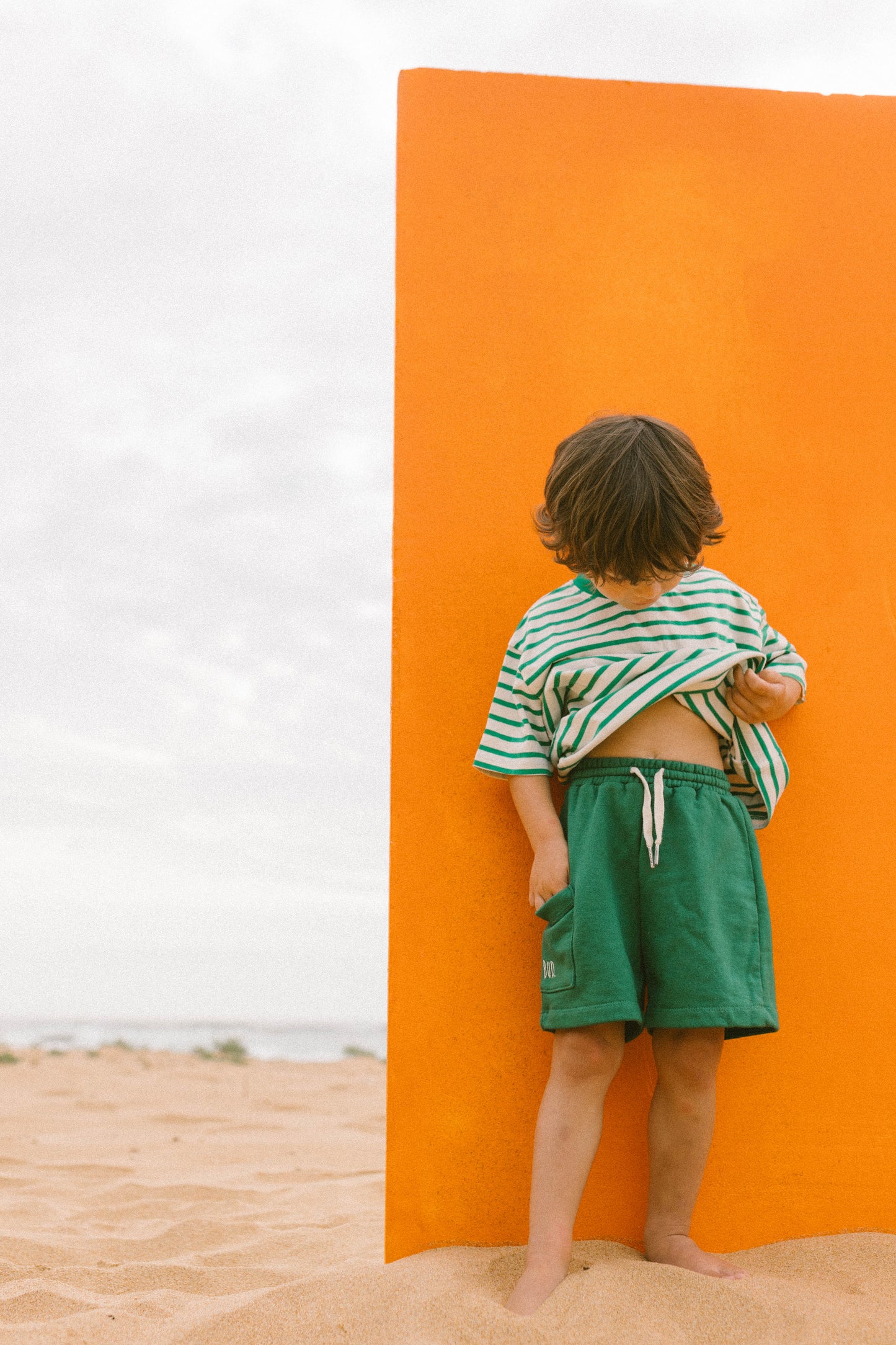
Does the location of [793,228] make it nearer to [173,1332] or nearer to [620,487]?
[620,487]

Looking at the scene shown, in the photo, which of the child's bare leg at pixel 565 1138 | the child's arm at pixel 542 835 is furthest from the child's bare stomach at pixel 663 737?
the child's bare leg at pixel 565 1138

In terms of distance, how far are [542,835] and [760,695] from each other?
480 millimetres

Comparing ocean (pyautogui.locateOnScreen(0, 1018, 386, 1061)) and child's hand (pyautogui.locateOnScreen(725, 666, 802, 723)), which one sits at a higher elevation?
child's hand (pyautogui.locateOnScreen(725, 666, 802, 723))

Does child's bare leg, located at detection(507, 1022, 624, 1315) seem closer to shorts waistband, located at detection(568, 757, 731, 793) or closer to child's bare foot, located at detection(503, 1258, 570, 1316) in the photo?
child's bare foot, located at detection(503, 1258, 570, 1316)

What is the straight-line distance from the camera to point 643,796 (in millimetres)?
1642

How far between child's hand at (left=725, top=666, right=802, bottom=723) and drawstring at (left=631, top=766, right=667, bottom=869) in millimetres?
250

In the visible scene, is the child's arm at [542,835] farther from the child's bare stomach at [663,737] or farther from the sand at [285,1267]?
the sand at [285,1267]

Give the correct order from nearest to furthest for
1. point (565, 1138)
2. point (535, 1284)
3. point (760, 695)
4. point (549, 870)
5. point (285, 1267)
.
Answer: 1. point (535, 1284)
2. point (565, 1138)
3. point (549, 870)
4. point (760, 695)
5. point (285, 1267)

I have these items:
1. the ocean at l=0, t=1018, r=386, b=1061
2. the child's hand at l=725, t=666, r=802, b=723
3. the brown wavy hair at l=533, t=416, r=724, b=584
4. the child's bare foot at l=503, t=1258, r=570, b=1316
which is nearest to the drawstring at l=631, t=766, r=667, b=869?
the child's hand at l=725, t=666, r=802, b=723

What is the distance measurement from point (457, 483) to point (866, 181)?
50.8 inches

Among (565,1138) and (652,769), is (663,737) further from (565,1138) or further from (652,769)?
(565,1138)

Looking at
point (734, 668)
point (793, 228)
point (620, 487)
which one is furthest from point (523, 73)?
point (734, 668)

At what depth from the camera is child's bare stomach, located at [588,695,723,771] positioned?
1.70 m

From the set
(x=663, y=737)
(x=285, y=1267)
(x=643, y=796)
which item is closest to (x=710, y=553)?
(x=663, y=737)
